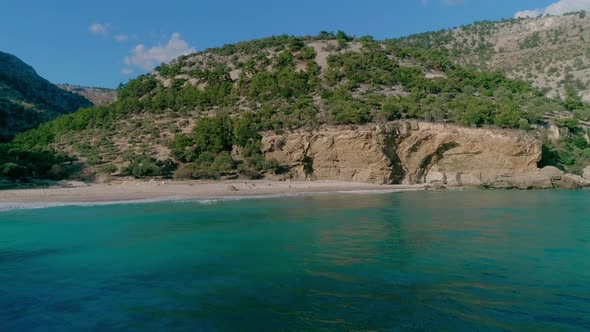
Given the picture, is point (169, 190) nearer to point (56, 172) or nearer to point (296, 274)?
point (56, 172)

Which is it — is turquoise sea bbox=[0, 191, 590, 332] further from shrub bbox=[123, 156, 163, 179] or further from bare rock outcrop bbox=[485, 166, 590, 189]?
bare rock outcrop bbox=[485, 166, 590, 189]

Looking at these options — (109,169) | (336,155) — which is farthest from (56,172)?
(336,155)

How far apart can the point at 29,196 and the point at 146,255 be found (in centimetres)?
1714

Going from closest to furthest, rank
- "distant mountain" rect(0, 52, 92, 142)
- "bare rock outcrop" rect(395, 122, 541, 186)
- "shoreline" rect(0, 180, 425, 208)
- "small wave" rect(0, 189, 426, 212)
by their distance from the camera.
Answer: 1. "small wave" rect(0, 189, 426, 212)
2. "shoreline" rect(0, 180, 425, 208)
3. "bare rock outcrop" rect(395, 122, 541, 186)
4. "distant mountain" rect(0, 52, 92, 142)

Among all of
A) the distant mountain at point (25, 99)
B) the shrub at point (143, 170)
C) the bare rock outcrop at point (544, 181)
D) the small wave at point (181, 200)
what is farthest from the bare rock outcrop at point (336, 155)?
the distant mountain at point (25, 99)

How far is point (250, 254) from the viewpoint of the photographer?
10570 mm

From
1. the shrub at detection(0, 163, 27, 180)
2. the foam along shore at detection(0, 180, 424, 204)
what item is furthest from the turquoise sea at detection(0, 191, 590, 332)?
the shrub at detection(0, 163, 27, 180)

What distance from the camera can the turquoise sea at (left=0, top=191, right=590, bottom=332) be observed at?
6.13m

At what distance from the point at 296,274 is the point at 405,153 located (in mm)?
31755

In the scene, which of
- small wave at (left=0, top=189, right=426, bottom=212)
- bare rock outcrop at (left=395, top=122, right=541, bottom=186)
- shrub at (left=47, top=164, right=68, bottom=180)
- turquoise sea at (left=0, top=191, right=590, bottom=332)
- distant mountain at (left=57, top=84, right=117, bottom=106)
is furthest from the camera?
distant mountain at (left=57, top=84, right=117, bottom=106)

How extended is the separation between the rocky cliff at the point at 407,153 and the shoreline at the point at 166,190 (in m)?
2.33

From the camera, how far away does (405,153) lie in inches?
1518

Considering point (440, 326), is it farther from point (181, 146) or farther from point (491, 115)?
point (491, 115)

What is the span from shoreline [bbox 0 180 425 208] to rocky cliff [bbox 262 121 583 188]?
2327 mm
